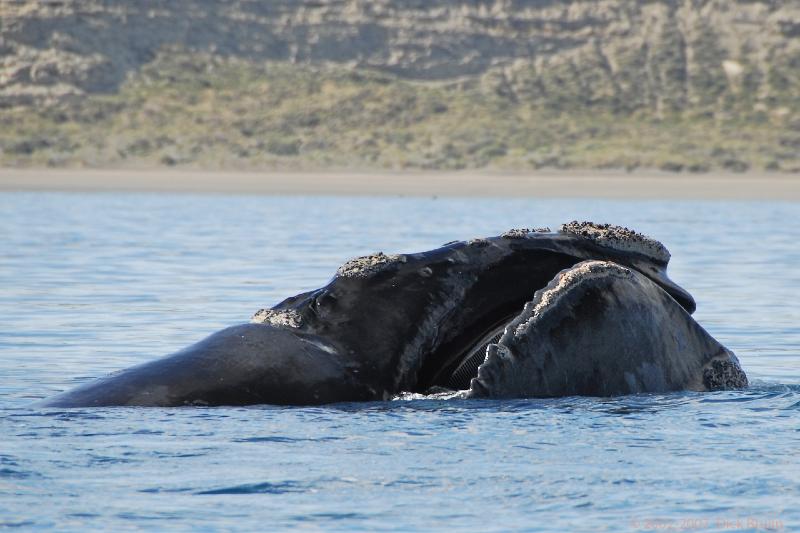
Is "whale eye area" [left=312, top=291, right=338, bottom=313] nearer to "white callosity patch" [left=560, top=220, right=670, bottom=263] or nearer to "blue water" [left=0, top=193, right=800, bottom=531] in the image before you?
"blue water" [left=0, top=193, right=800, bottom=531]

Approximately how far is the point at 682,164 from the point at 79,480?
51040 millimetres

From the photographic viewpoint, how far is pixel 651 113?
6762 cm

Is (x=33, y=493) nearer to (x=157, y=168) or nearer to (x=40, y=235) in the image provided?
(x=40, y=235)

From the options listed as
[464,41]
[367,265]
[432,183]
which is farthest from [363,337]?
[464,41]

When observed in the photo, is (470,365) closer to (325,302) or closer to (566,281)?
(566,281)

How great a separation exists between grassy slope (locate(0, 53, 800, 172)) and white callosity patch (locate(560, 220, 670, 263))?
157ft

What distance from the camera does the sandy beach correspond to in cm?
4675

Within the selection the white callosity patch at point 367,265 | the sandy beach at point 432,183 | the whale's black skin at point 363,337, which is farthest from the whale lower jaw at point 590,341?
the sandy beach at point 432,183

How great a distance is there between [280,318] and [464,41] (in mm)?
67673

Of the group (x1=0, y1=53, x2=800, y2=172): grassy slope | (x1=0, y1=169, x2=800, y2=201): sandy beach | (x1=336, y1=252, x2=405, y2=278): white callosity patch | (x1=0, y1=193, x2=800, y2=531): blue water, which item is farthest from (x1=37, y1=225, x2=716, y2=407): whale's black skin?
(x1=0, y1=53, x2=800, y2=172): grassy slope

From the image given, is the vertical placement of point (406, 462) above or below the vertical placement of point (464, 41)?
below

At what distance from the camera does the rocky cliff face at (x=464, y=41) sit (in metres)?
69.9

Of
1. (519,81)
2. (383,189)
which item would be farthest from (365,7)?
(383,189)

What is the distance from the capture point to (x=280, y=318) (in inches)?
285
